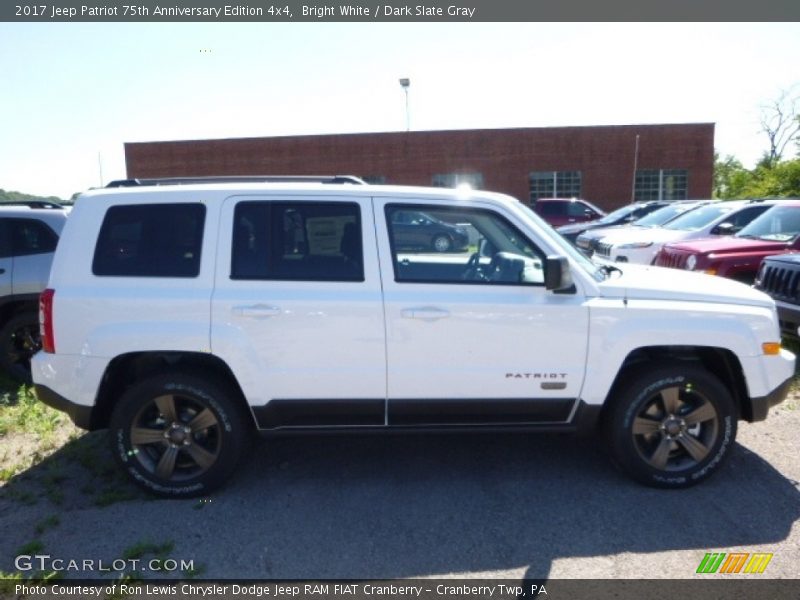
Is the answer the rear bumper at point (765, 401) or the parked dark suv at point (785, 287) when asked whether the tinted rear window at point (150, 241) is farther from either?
the parked dark suv at point (785, 287)

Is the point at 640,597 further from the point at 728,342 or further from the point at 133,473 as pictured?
the point at 133,473

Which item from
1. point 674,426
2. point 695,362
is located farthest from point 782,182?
point 674,426

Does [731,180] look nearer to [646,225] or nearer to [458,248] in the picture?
[646,225]

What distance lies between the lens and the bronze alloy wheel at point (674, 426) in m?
4.08

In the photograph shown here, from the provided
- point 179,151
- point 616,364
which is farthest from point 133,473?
point 179,151

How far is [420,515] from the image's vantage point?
3836 millimetres

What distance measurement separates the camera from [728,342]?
399cm

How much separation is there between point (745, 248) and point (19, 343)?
27.9 ft

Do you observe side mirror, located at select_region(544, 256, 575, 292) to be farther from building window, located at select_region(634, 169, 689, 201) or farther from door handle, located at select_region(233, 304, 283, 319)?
building window, located at select_region(634, 169, 689, 201)

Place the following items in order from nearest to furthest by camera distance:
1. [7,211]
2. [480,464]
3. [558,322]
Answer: [558,322] → [480,464] → [7,211]

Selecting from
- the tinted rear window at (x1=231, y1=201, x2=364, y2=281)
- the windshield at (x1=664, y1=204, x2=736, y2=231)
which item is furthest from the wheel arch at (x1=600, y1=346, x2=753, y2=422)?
the windshield at (x1=664, y1=204, x2=736, y2=231)

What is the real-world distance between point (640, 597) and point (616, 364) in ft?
4.54

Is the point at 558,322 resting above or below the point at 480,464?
above

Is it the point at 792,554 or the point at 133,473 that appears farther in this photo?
the point at 133,473
